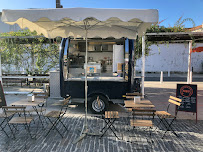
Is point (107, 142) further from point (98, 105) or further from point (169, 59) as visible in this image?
point (169, 59)

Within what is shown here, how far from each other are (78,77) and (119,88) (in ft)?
4.59

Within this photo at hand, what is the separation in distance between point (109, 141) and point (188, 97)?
2.71 metres

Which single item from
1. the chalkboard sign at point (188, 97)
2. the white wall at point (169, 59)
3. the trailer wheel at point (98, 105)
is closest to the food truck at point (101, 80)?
the trailer wheel at point (98, 105)

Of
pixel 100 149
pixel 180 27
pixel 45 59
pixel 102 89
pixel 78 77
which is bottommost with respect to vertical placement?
pixel 100 149

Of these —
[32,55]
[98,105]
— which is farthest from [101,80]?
[32,55]

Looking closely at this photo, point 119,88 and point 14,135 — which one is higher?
point 119,88

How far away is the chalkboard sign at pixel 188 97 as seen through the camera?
485 centimetres

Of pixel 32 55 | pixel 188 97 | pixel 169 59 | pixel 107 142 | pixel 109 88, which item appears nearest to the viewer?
pixel 107 142

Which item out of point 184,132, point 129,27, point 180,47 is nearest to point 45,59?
point 129,27

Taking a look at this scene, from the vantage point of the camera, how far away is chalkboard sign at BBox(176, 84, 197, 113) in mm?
4848

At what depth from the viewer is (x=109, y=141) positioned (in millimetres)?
3676

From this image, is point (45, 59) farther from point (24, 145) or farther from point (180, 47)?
point (180, 47)

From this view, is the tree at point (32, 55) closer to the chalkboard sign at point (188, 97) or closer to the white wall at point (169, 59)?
the chalkboard sign at point (188, 97)

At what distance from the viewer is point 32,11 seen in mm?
3227
